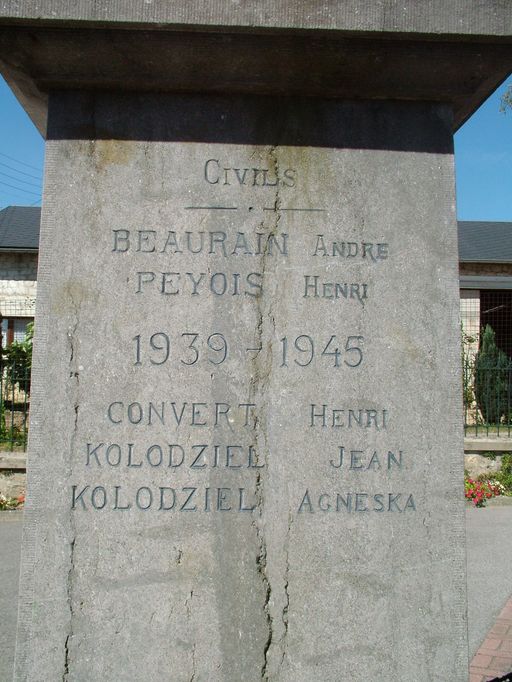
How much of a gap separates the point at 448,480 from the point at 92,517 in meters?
1.41

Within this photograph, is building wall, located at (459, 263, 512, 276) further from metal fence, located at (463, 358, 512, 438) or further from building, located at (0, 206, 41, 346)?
building, located at (0, 206, 41, 346)

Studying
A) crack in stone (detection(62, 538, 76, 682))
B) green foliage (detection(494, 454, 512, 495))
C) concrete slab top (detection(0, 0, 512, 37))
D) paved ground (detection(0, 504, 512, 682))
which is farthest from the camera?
green foliage (detection(494, 454, 512, 495))

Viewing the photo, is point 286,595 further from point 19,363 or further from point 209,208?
point 19,363

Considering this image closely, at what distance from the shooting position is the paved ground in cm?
431

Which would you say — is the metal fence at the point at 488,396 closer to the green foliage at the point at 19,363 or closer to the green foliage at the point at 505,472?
the green foliage at the point at 505,472

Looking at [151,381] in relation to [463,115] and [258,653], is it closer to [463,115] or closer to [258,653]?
[258,653]

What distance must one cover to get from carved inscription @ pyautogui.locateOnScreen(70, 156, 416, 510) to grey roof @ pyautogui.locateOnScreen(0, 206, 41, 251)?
50.9 feet

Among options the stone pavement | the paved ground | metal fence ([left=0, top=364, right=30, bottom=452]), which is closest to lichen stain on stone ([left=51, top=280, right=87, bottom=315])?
the paved ground

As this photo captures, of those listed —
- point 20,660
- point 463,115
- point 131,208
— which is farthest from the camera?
point 463,115

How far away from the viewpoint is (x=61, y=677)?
2.61 metres

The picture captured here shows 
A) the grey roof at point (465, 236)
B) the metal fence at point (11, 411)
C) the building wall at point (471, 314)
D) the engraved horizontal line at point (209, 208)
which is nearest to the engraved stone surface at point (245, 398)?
the engraved horizontal line at point (209, 208)

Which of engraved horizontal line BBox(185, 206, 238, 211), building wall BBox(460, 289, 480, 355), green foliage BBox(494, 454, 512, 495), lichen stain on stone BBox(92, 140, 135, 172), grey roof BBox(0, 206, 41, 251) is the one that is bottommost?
green foliage BBox(494, 454, 512, 495)

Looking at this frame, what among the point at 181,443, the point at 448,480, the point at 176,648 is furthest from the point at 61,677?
the point at 448,480

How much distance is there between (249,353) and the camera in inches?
109
